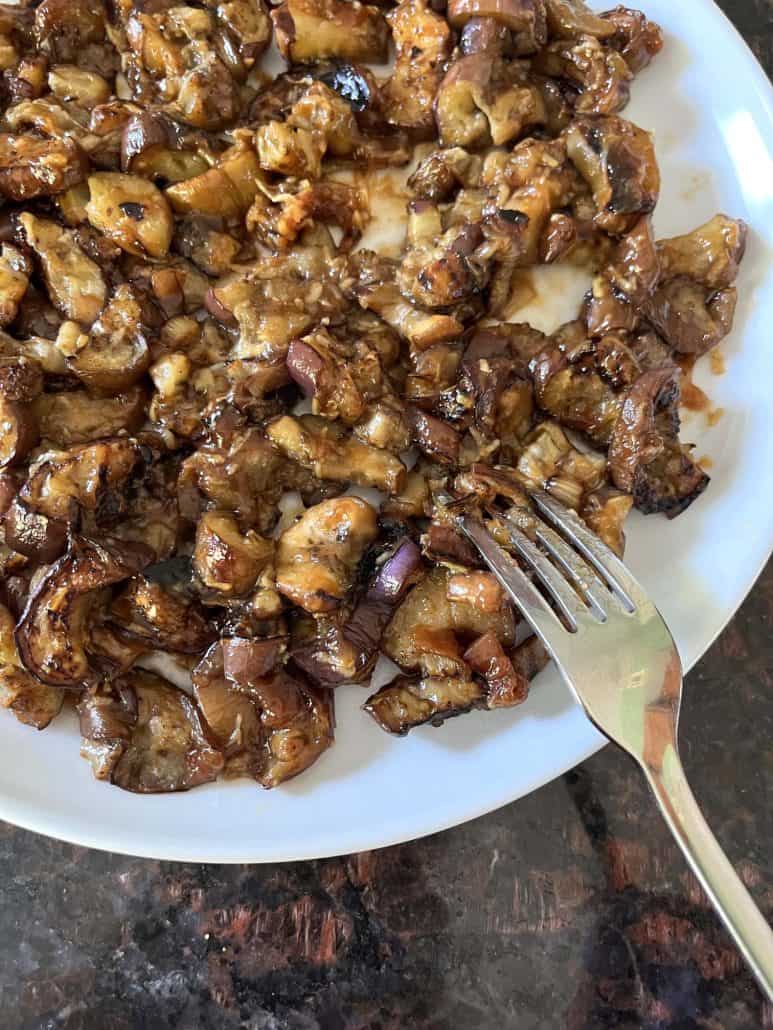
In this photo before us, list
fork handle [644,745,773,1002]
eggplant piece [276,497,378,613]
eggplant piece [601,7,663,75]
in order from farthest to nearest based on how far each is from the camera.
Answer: eggplant piece [601,7,663,75]
eggplant piece [276,497,378,613]
fork handle [644,745,773,1002]

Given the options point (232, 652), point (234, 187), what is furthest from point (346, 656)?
point (234, 187)

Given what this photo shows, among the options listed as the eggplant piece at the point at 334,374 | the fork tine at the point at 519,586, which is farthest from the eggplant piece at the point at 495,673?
the eggplant piece at the point at 334,374

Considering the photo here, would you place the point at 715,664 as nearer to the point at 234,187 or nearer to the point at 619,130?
the point at 619,130

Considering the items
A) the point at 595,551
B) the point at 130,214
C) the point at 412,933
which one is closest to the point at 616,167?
the point at 595,551

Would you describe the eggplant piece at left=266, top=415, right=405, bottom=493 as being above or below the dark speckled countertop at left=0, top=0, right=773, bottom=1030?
above

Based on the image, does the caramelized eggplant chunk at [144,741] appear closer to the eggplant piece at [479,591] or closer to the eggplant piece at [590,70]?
the eggplant piece at [479,591]

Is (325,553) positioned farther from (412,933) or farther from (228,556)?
(412,933)

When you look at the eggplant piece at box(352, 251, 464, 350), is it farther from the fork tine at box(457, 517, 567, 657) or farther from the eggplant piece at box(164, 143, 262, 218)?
the fork tine at box(457, 517, 567, 657)

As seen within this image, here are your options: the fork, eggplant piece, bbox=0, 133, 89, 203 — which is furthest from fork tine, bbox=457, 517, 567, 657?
eggplant piece, bbox=0, 133, 89, 203
